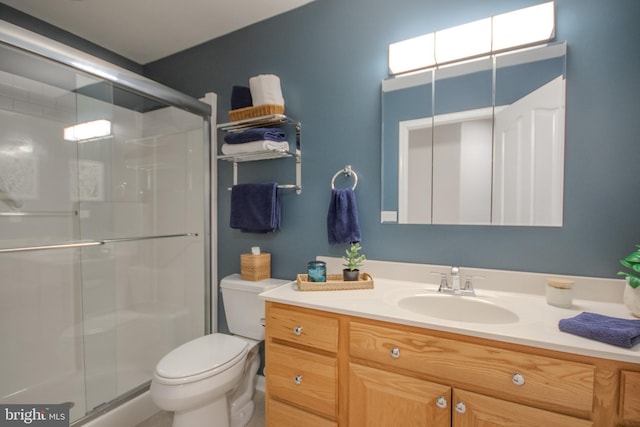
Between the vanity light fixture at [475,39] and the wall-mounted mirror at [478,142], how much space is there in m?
0.05

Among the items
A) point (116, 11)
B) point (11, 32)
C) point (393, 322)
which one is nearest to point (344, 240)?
point (393, 322)

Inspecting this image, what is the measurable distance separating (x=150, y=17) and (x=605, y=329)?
8.77ft

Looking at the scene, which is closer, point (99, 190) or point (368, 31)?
point (368, 31)

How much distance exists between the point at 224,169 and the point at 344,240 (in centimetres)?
107

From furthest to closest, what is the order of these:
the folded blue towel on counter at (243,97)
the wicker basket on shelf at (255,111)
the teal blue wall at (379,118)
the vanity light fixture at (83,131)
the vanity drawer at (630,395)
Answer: the vanity light fixture at (83,131)
the folded blue towel on counter at (243,97)
the wicker basket on shelf at (255,111)
the teal blue wall at (379,118)
the vanity drawer at (630,395)

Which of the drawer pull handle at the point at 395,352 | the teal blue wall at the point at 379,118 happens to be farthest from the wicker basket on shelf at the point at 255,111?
the drawer pull handle at the point at 395,352

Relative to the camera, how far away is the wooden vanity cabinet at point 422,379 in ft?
2.55

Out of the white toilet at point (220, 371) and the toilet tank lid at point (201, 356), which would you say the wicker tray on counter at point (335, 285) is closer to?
the white toilet at point (220, 371)

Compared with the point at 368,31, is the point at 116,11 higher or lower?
higher

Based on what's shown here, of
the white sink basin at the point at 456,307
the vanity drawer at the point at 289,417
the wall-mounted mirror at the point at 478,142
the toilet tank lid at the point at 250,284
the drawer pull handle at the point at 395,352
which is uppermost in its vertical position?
the wall-mounted mirror at the point at 478,142

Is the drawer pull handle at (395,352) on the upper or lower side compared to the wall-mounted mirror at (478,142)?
lower

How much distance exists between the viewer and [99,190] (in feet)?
6.49

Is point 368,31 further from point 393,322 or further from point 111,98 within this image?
point 111,98

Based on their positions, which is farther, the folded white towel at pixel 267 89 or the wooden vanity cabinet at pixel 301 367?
the folded white towel at pixel 267 89
